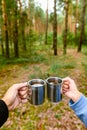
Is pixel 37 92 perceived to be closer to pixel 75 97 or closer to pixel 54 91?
pixel 54 91

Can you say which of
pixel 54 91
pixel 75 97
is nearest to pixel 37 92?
pixel 54 91

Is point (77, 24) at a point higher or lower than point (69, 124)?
higher

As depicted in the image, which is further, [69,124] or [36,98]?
[69,124]

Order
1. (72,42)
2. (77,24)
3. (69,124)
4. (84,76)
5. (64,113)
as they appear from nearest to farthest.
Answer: (69,124), (64,113), (84,76), (72,42), (77,24)

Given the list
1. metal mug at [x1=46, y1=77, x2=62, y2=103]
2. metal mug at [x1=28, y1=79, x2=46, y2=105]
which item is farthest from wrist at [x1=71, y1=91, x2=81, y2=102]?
metal mug at [x1=28, y1=79, x2=46, y2=105]

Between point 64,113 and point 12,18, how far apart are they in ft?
31.1

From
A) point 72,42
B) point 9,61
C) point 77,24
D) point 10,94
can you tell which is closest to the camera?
point 10,94

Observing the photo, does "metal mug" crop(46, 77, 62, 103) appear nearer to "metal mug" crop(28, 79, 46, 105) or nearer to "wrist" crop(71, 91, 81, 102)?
"metal mug" crop(28, 79, 46, 105)

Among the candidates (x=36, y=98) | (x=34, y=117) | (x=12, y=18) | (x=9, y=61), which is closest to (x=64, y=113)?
(x=34, y=117)

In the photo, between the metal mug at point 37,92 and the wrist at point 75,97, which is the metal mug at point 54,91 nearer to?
the metal mug at point 37,92

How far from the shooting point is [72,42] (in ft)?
74.3

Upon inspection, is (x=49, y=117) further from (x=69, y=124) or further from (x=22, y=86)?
(x=22, y=86)

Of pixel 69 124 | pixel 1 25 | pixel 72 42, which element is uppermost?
pixel 1 25

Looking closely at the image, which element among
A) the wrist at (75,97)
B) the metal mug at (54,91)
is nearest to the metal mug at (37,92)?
the metal mug at (54,91)
